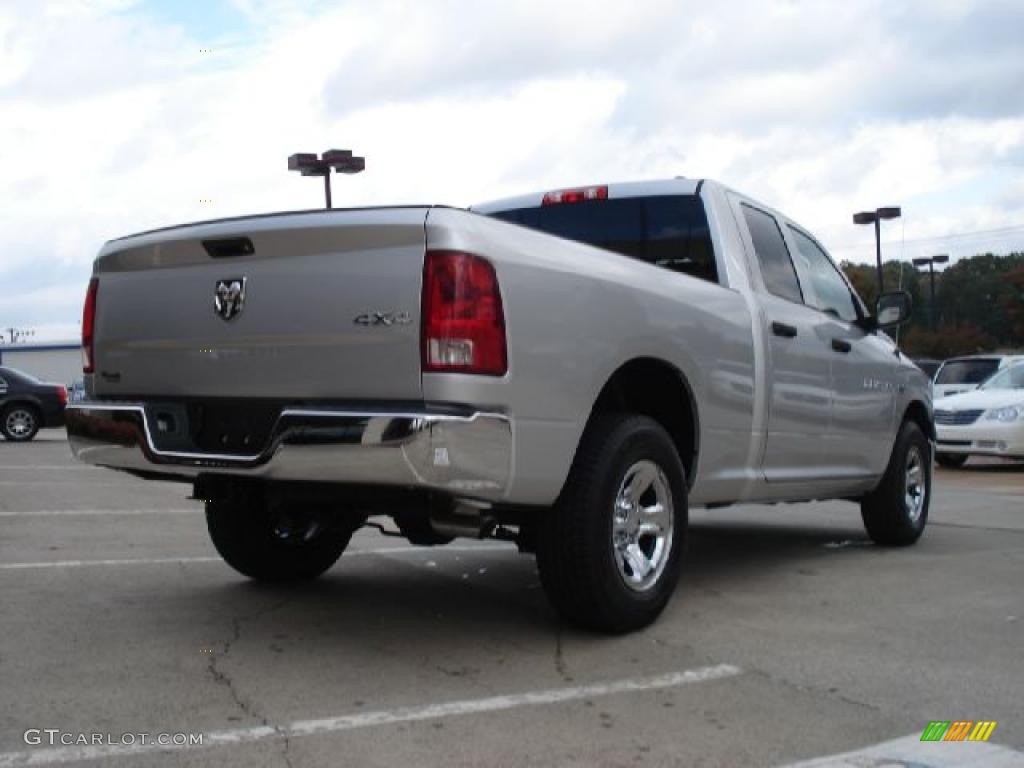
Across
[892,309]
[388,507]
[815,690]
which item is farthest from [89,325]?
[892,309]

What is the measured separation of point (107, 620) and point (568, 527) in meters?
2.02

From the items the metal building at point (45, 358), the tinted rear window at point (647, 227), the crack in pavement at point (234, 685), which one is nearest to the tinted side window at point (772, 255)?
the tinted rear window at point (647, 227)

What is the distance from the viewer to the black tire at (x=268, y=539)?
18.6 feet

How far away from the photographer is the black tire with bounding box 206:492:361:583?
5676 mm

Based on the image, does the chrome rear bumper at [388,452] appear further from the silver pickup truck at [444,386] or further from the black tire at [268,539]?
the black tire at [268,539]

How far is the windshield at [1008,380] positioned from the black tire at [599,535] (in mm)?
12660

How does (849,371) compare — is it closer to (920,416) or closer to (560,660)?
(920,416)

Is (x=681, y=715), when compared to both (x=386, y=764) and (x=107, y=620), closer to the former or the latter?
(x=386, y=764)

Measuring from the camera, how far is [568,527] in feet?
14.7

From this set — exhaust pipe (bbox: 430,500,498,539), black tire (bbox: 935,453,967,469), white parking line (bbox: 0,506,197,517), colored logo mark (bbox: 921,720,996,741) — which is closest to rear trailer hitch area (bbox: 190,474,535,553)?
exhaust pipe (bbox: 430,500,498,539)

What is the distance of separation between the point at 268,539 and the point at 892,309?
158 inches

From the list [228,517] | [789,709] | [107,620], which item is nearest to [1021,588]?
[789,709]

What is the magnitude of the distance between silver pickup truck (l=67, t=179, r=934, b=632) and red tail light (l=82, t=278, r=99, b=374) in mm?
14

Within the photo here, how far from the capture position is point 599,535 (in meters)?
4.50
